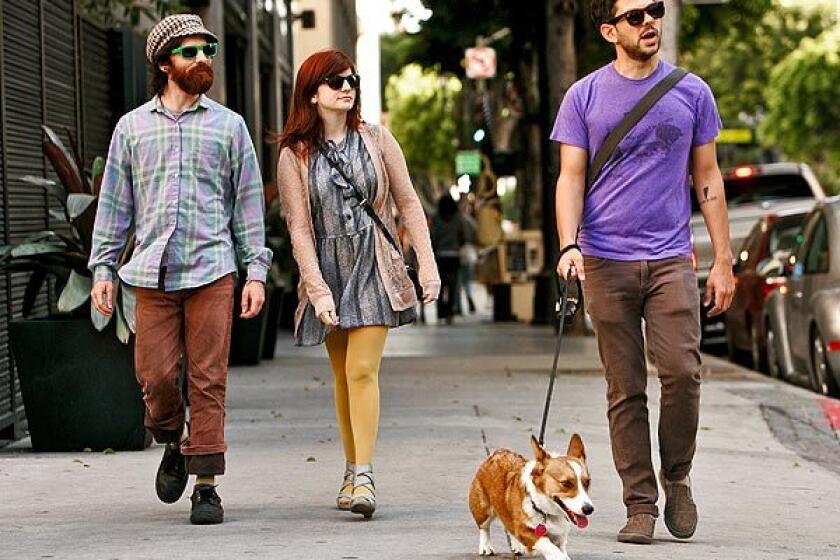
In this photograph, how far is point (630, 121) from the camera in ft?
22.8

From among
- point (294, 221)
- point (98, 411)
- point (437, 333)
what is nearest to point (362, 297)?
point (294, 221)

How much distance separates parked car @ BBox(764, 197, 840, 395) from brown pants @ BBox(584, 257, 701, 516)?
7.17 m

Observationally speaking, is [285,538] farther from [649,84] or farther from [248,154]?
[649,84]

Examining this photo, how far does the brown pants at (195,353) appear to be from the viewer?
7492 millimetres

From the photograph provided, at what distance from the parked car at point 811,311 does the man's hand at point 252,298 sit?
7491mm

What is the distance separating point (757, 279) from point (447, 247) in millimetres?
10295

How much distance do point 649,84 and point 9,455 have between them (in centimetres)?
445

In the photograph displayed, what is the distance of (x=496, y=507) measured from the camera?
6477 millimetres

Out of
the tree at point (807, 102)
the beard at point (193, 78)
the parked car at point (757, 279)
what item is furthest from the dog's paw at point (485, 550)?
the tree at point (807, 102)

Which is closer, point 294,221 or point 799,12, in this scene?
point 294,221

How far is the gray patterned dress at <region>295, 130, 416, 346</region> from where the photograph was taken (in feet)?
25.3

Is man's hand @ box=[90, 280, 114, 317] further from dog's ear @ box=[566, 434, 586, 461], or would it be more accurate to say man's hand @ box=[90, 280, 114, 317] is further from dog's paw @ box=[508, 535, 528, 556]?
dog's ear @ box=[566, 434, 586, 461]

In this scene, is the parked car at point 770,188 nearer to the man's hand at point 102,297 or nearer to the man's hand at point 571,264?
the man's hand at point 102,297

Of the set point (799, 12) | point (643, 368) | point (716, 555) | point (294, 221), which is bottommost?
point (716, 555)
